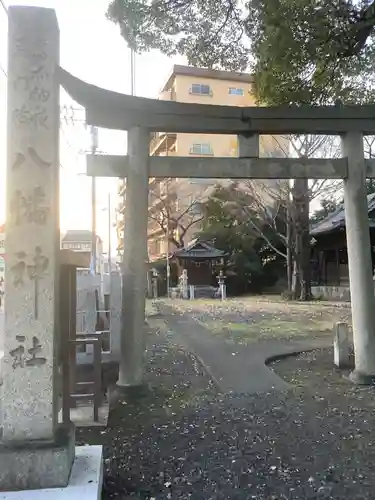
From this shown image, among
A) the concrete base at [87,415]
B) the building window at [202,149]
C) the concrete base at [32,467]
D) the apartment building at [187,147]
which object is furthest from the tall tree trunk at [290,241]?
the concrete base at [32,467]

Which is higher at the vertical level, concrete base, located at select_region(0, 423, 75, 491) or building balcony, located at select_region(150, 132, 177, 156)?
building balcony, located at select_region(150, 132, 177, 156)

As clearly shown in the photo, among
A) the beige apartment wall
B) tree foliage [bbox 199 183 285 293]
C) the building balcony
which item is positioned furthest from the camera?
the building balcony

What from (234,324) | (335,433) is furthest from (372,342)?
(234,324)

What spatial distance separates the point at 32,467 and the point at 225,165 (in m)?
5.11

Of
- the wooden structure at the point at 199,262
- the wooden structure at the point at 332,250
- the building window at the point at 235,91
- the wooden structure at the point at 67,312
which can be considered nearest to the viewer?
the wooden structure at the point at 67,312

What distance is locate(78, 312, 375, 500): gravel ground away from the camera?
3775 millimetres

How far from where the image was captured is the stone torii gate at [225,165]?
6.80 metres

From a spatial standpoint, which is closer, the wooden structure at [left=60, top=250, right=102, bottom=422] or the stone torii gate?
the wooden structure at [left=60, top=250, right=102, bottom=422]

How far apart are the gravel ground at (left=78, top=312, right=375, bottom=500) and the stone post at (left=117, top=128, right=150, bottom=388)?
A: 19.6 inches

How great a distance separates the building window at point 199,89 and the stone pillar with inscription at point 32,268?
4029 cm

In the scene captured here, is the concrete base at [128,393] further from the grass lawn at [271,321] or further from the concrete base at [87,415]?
the grass lawn at [271,321]

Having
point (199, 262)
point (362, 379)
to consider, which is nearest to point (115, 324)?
point (362, 379)

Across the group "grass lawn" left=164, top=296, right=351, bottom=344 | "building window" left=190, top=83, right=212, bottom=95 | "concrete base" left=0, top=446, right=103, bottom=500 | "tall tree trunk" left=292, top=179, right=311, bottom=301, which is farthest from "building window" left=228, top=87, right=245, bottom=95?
"concrete base" left=0, top=446, right=103, bottom=500

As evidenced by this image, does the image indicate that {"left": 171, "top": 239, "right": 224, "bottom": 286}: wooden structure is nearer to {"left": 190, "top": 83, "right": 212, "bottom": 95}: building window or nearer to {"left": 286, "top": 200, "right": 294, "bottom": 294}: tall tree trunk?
{"left": 286, "top": 200, "right": 294, "bottom": 294}: tall tree trunk
